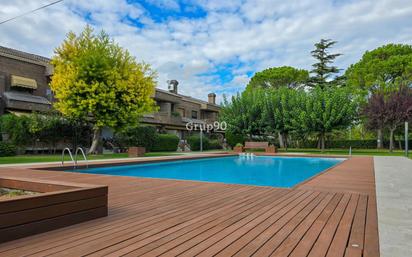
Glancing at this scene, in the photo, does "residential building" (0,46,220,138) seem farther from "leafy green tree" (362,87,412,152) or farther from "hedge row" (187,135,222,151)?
"leafy green tree" (362,87,412,152)

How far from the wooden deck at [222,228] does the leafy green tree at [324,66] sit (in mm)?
33811

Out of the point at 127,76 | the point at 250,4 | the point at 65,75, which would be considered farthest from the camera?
the point at 127,76

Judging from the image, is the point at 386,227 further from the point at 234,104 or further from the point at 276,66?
the point at 276,66

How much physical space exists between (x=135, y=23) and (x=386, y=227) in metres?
14.1

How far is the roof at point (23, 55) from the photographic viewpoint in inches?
851

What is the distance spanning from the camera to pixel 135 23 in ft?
49.4

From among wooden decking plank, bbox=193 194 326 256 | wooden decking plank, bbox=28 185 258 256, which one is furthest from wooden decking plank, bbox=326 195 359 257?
wooden decking plank, bbox=28 185 258 256

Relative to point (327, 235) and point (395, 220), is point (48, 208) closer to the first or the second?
point (327, 235)

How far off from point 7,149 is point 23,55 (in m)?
9.70

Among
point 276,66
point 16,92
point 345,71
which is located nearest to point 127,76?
point 16,92

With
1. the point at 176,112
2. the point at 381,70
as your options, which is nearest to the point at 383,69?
the point at 381,70

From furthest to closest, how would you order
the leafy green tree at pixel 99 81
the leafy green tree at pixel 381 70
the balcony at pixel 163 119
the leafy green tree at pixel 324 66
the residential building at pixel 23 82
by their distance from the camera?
the leafy green tree at pixel 324 66 < the leafy green tree at pixel 381 70 < the balcony at pixel 163 119 < the residential building at pixel 23 82 < the leafy green tree at pixel 99 81

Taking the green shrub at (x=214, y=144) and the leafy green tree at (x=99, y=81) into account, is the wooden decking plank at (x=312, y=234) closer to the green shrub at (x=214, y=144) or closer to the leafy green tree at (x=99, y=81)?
the leafy green tree at (x=99, y=81)

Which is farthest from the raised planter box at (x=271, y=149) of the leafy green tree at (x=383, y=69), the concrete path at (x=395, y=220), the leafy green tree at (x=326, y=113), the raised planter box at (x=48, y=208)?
the raised planter box at (x=48, y=208)
